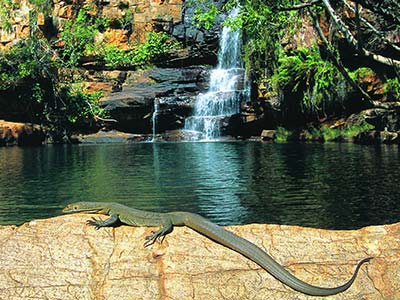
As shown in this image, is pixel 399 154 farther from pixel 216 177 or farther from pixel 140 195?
pixel 140 195

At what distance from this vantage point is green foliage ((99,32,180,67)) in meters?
41.0

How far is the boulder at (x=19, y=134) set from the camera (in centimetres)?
3359

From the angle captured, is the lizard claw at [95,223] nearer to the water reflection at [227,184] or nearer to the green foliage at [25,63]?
the water reflection at [227,184]

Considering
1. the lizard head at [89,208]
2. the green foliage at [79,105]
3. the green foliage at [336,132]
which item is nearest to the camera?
the lizard head at [89,208]

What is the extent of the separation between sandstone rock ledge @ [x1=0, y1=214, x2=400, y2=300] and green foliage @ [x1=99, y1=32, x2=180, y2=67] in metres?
36.4

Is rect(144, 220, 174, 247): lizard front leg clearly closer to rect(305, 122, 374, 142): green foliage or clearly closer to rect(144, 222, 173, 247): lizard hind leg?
rect(144, 222, 173, 247): lizard hind leg

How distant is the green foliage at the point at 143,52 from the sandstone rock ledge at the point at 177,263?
36.4m

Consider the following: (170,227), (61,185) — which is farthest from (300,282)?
(61,185)

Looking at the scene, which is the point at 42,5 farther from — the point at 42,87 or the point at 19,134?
the point at 19,134

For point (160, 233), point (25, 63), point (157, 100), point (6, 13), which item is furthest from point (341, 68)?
point (6, 13)

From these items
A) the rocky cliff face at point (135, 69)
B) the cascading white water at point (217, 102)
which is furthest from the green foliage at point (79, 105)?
the cascading white water at point (217, 102)

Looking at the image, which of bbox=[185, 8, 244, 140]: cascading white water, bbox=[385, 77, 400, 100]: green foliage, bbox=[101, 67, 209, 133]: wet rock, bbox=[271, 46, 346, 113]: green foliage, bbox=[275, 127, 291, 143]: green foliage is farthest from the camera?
bbox=[101, 67, 209, 133]: wet rock

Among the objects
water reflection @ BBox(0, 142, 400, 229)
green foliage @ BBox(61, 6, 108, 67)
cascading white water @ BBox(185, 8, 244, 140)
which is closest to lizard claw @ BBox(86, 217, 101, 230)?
water reflection @ BBox(0, 142, 400, 229)

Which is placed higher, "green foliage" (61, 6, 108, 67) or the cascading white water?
"green foliage" (61, 6, 108, 67)
